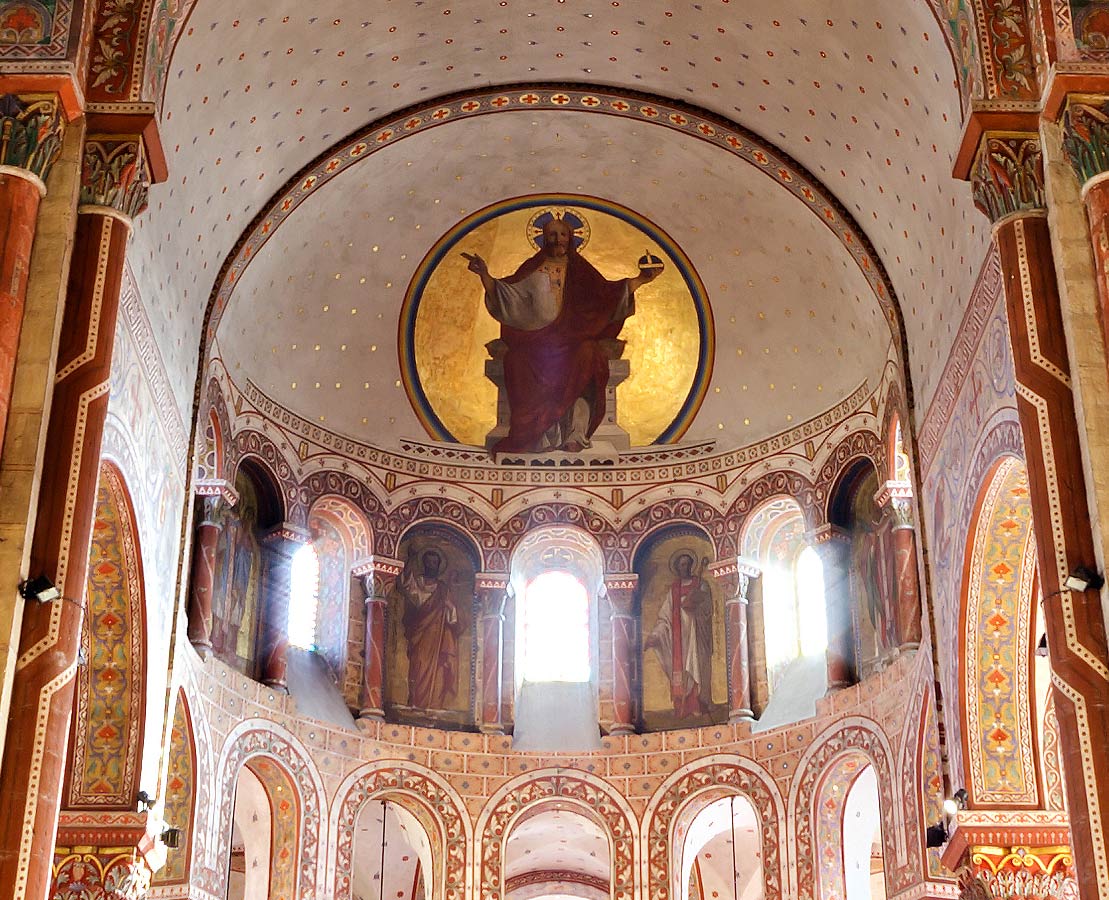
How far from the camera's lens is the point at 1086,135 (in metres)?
16.4

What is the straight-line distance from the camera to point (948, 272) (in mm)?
21078

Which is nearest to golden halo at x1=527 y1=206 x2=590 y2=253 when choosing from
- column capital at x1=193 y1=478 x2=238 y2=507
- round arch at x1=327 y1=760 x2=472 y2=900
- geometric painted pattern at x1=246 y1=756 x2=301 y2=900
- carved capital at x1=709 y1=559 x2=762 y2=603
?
carved capital at x1=709 y1=559 x2=762 y2=603

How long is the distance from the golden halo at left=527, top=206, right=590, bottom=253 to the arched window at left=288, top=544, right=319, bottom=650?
6965mm

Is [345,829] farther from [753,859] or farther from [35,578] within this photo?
[35,578]

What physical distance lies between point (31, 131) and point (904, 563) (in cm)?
1415

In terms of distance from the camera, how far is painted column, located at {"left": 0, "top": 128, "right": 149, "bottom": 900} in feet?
47.1

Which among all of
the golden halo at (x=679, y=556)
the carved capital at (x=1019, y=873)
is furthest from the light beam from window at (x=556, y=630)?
the carved capital at (x=1019, y=873)

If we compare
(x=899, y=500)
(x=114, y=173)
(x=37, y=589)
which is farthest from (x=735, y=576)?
(x=37, y=589)

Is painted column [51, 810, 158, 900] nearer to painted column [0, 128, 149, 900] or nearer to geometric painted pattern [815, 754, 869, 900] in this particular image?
painted column [0, 128, 149, 900]

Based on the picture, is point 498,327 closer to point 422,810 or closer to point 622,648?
point 622,648

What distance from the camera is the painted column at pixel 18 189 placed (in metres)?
15.7

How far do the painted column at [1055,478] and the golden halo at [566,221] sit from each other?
12.2m

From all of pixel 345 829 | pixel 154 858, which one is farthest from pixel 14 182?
pixel 345 829

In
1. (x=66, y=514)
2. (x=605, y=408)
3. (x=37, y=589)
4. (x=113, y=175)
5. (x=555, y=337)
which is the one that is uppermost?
(x=555, y=337)
